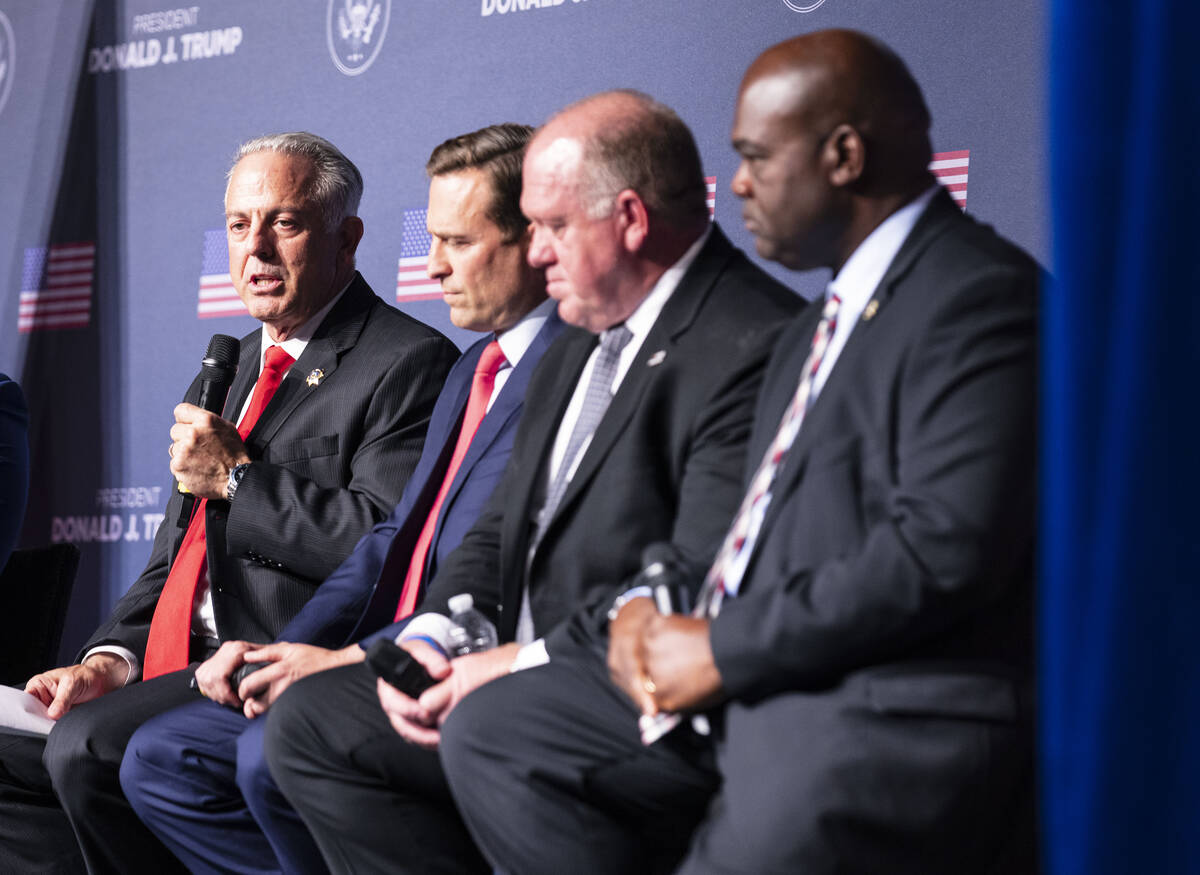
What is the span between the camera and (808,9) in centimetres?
348

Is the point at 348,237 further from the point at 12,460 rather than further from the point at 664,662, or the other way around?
the point at 664,662

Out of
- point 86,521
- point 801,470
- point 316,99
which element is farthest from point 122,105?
point 801,470

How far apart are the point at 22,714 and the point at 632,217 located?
1663mm

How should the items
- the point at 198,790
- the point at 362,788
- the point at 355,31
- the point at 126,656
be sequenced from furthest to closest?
the point at 355,31 → the point at 126,656 → the point at 198,790 → the point at 362,788

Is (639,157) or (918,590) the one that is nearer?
(918,590)

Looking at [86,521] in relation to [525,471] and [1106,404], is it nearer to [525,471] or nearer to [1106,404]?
[525,471]

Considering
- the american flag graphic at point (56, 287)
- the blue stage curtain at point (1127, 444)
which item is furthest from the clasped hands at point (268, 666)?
the american flag graphic at point (56, 287)

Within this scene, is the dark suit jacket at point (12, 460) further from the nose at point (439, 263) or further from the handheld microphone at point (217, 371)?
the nose at point (439, 263)

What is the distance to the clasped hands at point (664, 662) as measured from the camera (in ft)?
4.89

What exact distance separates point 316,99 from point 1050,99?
361 cm

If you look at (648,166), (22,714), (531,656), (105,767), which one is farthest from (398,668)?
(22,714)

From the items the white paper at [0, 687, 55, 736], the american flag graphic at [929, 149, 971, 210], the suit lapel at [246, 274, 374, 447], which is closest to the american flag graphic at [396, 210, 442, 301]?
the suit lapel at [246, 274, 374, 447]

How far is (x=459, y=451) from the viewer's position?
261cm

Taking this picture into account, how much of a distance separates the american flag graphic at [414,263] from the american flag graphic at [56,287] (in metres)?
1.35
